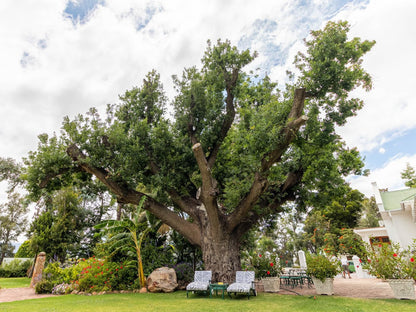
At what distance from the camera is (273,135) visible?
734 cm

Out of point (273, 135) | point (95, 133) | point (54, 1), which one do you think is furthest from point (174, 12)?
point (273, 135)

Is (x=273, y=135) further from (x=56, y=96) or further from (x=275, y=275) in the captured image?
(x=56, y=96)

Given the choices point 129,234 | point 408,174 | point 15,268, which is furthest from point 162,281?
point 408,174

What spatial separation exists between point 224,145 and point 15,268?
24.3 m

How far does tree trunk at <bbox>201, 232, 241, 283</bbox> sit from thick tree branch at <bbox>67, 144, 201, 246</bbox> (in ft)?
2.42

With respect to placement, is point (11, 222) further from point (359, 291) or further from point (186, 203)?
point (359, 291)

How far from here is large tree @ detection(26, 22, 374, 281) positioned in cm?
775

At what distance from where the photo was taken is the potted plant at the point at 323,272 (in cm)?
770

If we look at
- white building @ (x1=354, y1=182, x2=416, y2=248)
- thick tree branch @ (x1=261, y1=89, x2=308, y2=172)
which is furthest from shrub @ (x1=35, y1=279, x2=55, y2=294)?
white building @ (x1=354, y1=182, x2=416, y2=248)

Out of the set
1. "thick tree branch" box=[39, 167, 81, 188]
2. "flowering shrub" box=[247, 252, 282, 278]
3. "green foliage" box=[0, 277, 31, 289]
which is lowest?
"green foliage" box=[0, 277, 31, 289]

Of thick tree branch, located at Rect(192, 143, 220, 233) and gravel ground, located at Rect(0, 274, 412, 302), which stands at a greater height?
thick tree branch, located at Rect(192, 143, 220, 233)

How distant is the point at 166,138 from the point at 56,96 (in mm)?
6035

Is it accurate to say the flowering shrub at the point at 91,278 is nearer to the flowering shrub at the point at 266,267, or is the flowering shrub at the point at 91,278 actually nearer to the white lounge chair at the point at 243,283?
the white lounge chair at the point at 243,283

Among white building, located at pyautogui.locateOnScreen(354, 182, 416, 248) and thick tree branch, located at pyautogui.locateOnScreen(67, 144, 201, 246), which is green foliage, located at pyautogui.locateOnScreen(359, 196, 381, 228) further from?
thick tree branch, located at pyautogui.locateOnScreen(67, 144, 201, 246)
